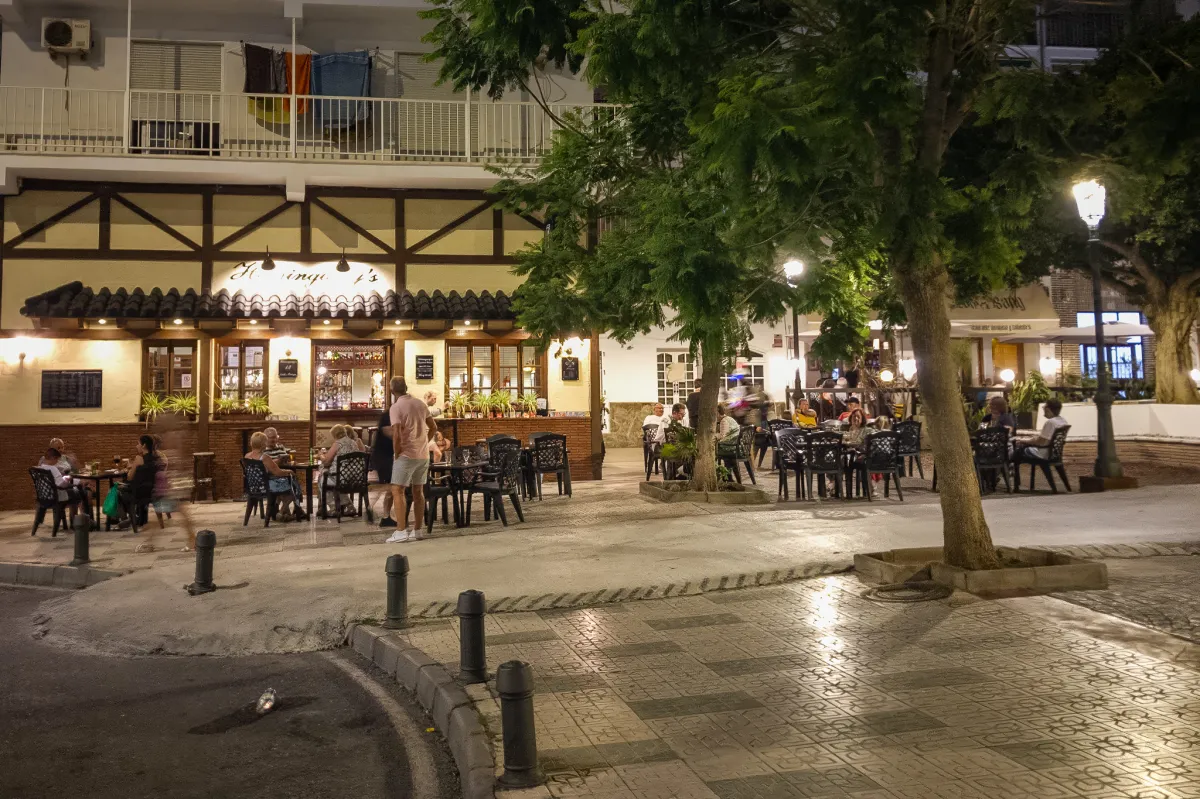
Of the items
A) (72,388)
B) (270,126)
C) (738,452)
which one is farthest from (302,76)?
(738,452)

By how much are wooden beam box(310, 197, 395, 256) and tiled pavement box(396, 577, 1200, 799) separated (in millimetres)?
11984

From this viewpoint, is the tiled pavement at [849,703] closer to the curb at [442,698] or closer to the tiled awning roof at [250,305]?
the curb at [442,698]

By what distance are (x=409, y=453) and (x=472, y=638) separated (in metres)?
5.65

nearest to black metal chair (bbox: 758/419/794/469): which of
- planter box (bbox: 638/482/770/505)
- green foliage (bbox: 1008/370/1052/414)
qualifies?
planter box (bbox: 638/482/770/505)

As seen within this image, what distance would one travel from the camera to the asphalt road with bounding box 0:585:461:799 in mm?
4332

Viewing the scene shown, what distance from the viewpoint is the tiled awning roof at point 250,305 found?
50.3ft

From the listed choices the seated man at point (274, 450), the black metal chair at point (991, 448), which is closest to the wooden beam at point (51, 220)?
the seated man at point (274, 450)

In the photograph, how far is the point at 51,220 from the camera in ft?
54.4

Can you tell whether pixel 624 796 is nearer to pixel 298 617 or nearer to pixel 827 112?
pixel 298 617

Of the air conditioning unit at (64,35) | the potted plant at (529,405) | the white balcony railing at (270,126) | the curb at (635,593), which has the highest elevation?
the air conditioning unit at (64,35)

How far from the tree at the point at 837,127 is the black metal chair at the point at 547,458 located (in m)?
6.31

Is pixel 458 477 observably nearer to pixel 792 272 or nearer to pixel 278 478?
pixel 278 478

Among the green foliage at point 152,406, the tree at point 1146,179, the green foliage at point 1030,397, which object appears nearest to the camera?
the tree at point 1146,179

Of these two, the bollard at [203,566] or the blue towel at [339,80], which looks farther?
the blue towel at [339,80]
